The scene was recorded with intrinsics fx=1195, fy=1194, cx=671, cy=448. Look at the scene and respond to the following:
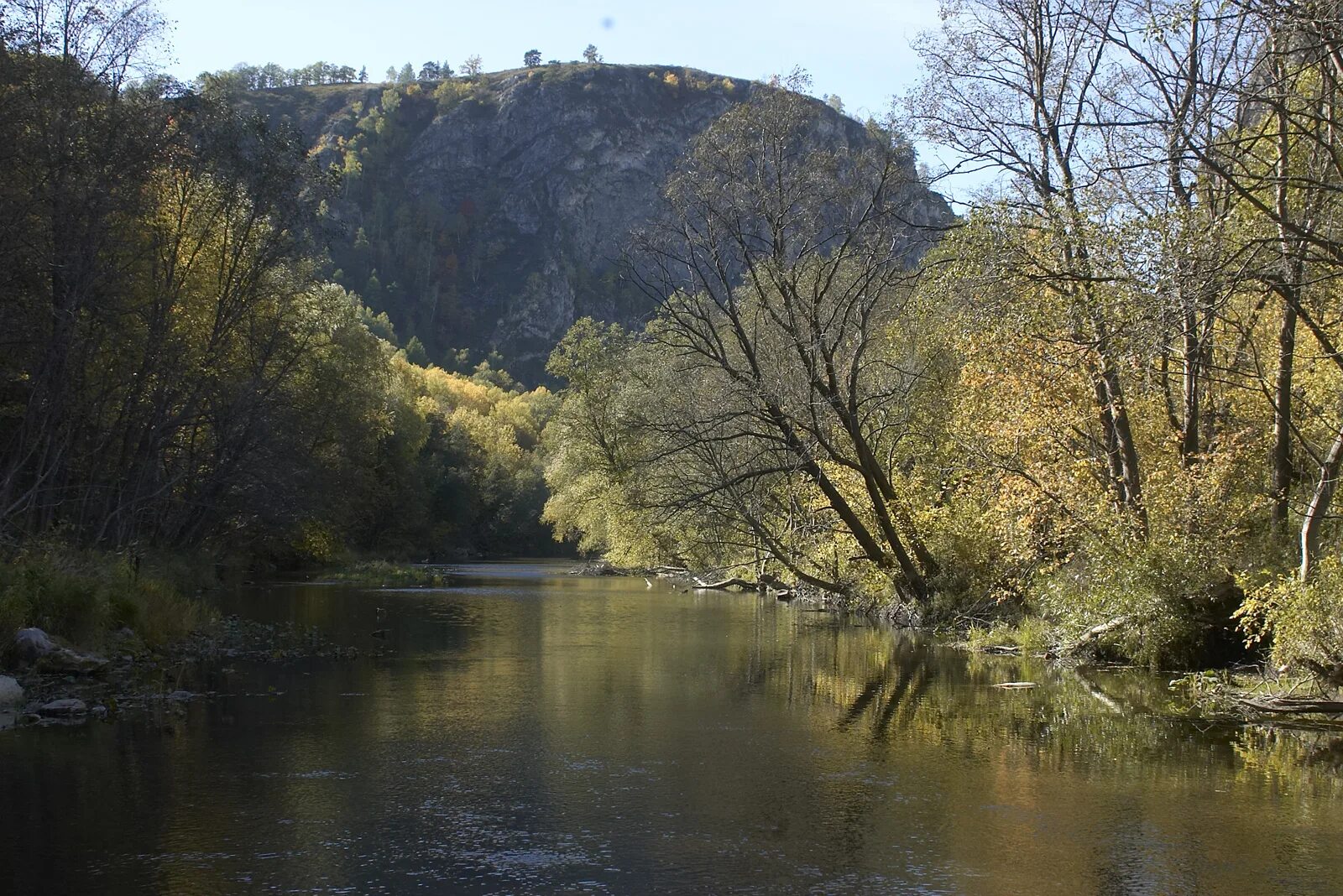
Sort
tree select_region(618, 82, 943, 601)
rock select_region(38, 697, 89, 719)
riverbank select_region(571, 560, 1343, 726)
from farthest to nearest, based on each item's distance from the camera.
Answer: tree select_region(618, 82, 943, 601)
riverbank select_region(571, 560, 1343, 726)
rock select_region(38, 697, 89, 719)

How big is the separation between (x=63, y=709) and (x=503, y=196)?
592ft

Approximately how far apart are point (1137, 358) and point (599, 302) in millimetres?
164899

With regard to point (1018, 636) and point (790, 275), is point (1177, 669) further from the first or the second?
point (790, 275)

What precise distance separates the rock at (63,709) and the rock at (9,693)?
46cm

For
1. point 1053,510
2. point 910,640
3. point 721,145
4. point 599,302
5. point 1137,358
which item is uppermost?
point 599,302

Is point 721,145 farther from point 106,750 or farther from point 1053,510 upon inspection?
point 106,750

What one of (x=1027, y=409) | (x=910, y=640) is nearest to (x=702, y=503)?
(x=910, y=640)

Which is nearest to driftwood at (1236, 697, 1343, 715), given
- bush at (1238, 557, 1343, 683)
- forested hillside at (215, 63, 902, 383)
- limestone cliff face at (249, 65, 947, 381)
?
bush at (1238, 557, 1343, 683)

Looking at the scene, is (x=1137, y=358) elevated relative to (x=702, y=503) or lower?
elevated

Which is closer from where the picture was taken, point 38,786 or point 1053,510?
point 38,786

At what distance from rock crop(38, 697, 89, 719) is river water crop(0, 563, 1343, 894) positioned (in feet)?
2.45

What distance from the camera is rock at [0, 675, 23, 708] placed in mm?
14625

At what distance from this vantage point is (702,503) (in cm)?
2681

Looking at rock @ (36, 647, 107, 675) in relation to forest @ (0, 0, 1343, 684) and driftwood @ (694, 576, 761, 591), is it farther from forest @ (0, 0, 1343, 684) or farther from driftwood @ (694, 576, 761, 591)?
driftwood @ (694, 576, 761, 591)
